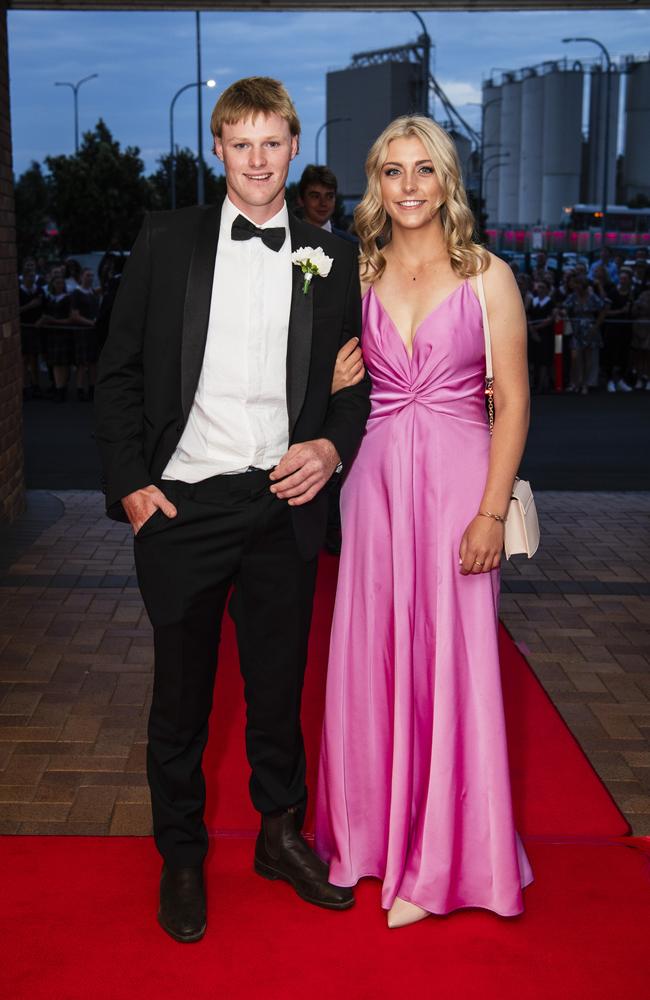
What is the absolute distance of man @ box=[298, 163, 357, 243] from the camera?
21.7 ft

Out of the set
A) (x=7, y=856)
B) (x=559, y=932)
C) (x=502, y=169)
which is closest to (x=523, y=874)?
(x=559, y=932)

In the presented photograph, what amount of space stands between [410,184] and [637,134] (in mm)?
93646

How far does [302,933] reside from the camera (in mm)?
2881

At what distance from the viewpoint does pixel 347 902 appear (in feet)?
9.87

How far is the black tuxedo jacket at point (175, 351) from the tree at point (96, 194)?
183 feet

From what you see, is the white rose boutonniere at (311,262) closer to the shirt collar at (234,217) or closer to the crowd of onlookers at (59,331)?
the shirt collar at (234,217)

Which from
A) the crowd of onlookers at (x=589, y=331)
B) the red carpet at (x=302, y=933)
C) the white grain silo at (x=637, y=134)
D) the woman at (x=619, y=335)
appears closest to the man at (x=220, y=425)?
the red carpet at (x=302, y=933)

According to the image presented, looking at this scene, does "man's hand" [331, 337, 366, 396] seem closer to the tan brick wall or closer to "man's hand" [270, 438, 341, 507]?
"man's hand" [270, 438, 341, 507]

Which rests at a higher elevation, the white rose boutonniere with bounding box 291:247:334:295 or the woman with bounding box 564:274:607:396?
the white rose boutonniere with bounding box 291:247:334:295

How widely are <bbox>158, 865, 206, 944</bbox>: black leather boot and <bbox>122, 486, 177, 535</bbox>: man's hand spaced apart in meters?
0.93

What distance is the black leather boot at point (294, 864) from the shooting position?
3018 millimetres

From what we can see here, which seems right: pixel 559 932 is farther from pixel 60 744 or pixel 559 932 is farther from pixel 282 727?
pixel 60 744

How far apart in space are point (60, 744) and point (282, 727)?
1463 millimetres

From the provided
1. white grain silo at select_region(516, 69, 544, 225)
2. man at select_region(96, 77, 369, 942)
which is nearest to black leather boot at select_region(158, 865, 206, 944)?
man at select_region(96, 77, 369, 942)
